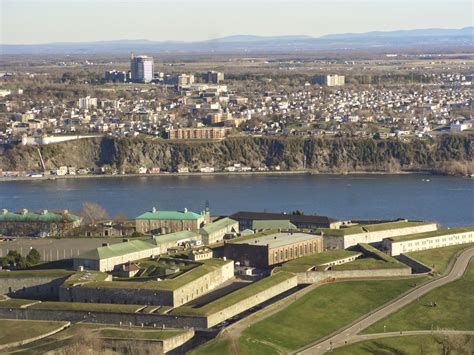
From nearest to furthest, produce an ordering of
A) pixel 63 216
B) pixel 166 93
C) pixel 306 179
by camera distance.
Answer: pixel 63 216
pixel 306 179
pixel 166 93

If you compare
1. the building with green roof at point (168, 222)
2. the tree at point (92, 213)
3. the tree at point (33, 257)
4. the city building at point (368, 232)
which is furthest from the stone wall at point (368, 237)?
the tree at point (92, 213)

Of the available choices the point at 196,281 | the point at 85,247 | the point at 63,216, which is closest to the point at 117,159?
the point at 63,216

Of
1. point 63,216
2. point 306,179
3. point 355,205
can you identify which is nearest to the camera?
point 63,216

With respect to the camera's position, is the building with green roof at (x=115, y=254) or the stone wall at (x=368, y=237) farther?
the stone wall at (x=368, y=237)

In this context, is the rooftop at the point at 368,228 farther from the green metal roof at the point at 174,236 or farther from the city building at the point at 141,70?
the city building at the point at 141,70

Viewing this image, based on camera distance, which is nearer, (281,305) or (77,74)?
(281,305)

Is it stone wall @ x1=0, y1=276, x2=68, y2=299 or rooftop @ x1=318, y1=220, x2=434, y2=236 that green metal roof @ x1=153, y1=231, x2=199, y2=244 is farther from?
stone wall @ x1=0, y1=276, x2=68, y2=299

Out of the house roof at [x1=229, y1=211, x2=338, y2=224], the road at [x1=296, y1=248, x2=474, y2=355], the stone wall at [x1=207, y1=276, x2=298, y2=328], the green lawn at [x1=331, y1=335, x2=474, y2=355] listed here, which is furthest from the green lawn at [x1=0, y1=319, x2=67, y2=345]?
the house roof at [x1=229, y1=211, x2=338, y2=224]

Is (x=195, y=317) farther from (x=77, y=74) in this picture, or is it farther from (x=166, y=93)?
(x=77, y=74)
